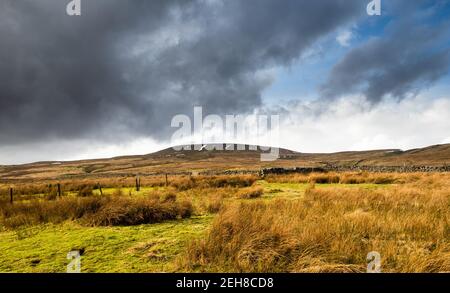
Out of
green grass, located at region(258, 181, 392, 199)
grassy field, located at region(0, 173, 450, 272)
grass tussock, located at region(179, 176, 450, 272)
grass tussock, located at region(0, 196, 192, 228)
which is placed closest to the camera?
grass tussock, located at region(179, 176, 450, 272)

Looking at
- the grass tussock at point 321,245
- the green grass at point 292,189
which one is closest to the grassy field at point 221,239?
the grass tussock at point 321,245

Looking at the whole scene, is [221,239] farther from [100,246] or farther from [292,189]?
[292,189]

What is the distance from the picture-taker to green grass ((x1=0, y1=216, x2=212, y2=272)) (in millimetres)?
5363

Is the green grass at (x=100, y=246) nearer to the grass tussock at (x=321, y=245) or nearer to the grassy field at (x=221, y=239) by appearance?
the grassy field at (x=221, y=239)

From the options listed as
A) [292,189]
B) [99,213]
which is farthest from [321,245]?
[292,189]

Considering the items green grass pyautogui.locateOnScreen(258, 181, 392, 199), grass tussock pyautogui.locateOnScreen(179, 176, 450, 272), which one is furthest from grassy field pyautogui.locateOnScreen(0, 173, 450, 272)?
green grass pyautogui.locateOnScreen(258, 181, 392, 199)

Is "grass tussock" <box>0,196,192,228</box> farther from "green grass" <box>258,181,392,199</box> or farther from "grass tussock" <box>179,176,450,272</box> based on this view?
"green grass" <box>258,181,392,199</box>

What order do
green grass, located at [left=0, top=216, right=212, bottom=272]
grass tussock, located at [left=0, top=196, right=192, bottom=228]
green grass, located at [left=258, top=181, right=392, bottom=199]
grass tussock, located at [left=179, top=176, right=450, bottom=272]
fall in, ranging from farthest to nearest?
green grass, located at [left=258, top=181, right=392, bottom=199] → grass tussock, located at [left=0, top=196, right=192, bottom=228] → green grass, located at [left=0, top=216, right=212, bottom=272] → grass tussock, located at [left=179, top=176, right=450, bottom=272]

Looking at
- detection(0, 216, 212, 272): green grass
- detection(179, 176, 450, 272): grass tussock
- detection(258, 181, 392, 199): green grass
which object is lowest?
detection(258, 181, 392, 199): green grass

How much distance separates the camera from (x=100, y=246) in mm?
6504

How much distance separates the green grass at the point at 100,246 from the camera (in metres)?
5.36
